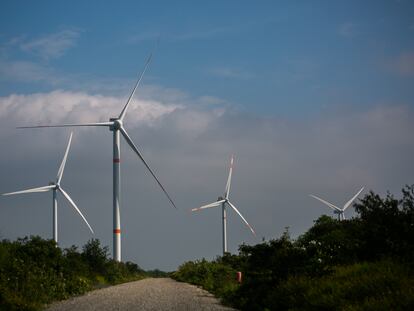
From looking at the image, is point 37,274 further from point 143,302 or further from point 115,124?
point 115,124

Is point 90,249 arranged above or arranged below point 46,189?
below

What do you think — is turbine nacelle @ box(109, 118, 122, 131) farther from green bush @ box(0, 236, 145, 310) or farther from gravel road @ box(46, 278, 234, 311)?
gravel road @ box(46, 278, 234, 311)

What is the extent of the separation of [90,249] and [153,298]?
65.7 feet

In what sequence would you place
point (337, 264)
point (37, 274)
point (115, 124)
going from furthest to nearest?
point (115, 124), point (37, 274), point (337, 264)

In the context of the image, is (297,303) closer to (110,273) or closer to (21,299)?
Answer: (21,299)

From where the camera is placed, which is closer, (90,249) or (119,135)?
(90,249)

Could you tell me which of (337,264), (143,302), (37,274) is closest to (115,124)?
(37,274)

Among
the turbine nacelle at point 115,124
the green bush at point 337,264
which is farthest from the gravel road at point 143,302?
the turbine nacelle at point 115,124

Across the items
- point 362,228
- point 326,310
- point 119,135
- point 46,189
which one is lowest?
point 326,310

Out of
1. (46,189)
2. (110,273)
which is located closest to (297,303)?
(110,273)

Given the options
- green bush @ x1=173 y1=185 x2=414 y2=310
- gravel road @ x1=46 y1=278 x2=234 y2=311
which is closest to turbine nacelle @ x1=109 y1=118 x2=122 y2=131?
gravel road @ x1=46 y1=278 x2=234 y2=311

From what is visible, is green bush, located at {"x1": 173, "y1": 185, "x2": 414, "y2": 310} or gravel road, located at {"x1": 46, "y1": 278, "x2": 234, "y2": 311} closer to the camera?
green bush, located at {"x1": 173, "y1": 185, "x2": 414, "y2": 310}

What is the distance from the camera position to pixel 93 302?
77.0ft

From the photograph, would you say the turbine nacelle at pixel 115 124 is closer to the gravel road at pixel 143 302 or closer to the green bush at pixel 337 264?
the gravel road at pixel 143 302
